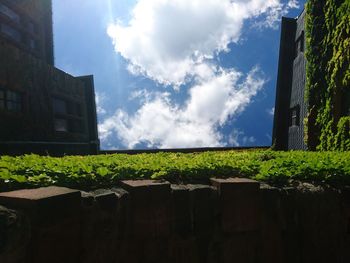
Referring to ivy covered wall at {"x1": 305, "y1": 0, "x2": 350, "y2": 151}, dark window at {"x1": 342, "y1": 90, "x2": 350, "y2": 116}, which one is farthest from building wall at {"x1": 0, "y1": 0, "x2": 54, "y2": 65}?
dark window at {"x1": 342, "y1": 90, "x2": 350, "y2": 116}

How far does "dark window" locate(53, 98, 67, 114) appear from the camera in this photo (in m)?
15.1

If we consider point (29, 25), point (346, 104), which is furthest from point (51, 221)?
point (29, 25)

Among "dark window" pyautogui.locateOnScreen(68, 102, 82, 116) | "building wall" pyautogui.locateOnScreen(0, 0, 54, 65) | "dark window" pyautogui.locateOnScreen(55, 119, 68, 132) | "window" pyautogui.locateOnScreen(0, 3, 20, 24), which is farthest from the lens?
"dark window" pyautogui.locateOnScreen(68, 102, 82, 116)

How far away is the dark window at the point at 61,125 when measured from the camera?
1558cm

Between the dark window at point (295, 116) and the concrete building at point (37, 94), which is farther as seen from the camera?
the dark window at point (295, 116)

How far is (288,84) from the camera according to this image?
1564cm

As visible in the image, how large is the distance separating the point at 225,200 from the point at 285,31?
15.2 m

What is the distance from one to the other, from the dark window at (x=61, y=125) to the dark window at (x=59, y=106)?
53 cm

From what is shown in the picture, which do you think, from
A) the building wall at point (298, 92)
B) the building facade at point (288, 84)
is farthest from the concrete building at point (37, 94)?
the building facade at point (288, 84)

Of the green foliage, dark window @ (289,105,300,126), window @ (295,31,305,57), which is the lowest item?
the green foliage

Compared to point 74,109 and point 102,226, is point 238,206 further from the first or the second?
point 74,109

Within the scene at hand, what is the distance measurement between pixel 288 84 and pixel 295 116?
2.50 meters

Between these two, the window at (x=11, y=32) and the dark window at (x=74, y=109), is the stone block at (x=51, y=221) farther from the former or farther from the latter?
the window at (x=11, y=32)

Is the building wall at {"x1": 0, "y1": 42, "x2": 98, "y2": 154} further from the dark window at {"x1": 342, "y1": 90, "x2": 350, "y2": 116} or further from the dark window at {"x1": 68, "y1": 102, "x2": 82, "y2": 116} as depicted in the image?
the dark window at {"x1": 342, "y1": 90, "x2": 350, "y2": 116}
